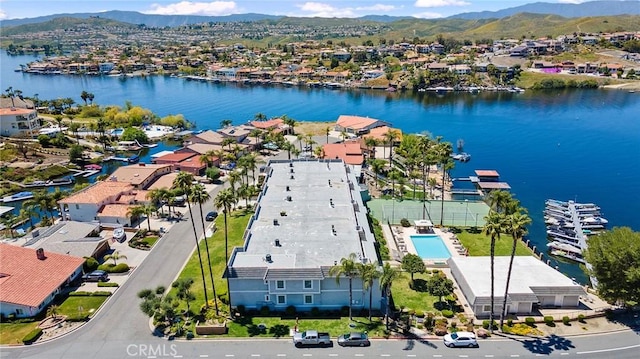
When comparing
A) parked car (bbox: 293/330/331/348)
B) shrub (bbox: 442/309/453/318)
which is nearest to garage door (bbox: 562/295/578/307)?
shrub (bbox: 442/309/453/318)

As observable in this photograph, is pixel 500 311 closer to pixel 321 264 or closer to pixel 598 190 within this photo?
pixel 321 264

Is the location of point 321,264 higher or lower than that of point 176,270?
higher

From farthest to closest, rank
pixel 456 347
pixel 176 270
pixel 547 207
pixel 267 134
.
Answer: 1. pixel 267 134
2. pixel 547 207
3. pixel 176 270
4. pixel 456 347

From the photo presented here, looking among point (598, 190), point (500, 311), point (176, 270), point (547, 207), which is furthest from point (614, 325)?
point (598, 190)

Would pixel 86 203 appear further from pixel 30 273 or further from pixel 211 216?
Result: pixel 30 273

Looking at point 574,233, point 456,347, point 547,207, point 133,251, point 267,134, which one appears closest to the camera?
point 456,347

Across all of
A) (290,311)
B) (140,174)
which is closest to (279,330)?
(290,311)

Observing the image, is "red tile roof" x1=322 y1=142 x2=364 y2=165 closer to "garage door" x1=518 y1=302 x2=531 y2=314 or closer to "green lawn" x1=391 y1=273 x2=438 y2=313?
"green lawn" x1=391 y1=273 x2=438 y2=313
